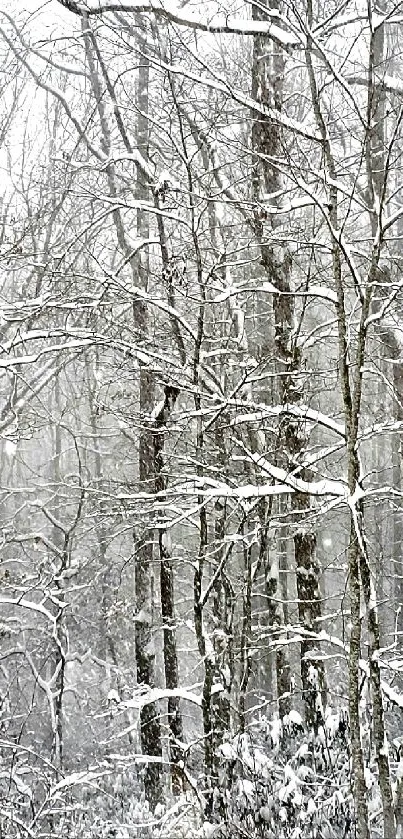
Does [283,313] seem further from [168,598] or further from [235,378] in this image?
[235,378]

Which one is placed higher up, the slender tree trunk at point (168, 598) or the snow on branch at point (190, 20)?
the snow on branch at point (190, 20)

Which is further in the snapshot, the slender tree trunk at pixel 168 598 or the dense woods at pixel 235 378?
the slender tree trunk at pixel 168 598

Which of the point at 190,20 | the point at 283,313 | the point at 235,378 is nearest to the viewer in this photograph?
the point at 190,20

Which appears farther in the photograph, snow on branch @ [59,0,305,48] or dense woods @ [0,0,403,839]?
snow on branch @ [59,0,305,48]

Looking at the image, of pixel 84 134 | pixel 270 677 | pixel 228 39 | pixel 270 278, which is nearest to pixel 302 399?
pixel 270 278

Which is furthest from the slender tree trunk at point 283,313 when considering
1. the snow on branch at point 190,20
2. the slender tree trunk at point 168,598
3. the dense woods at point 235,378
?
the snow on branch at point 190,20

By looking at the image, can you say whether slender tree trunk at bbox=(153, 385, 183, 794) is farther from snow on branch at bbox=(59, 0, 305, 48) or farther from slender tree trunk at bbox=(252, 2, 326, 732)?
snow on branch at bbox=(59, 0, 305, 48)

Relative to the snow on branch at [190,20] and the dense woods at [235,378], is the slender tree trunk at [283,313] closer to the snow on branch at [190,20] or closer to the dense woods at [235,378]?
the dense woods at [235,378]

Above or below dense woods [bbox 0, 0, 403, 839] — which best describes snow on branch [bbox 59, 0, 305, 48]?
above

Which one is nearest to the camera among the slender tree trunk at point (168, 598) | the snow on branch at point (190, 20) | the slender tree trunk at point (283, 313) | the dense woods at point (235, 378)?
the dense woods at point (235, 378)

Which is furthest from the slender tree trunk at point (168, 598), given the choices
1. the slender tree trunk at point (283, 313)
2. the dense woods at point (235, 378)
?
the slender tree trunk at point (283, 313)

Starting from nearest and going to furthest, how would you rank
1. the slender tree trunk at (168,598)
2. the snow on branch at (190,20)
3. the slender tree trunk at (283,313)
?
the snow on branch at (190,20), the slender tree trunk at (283,313), the slender tree trunk at (168,598)

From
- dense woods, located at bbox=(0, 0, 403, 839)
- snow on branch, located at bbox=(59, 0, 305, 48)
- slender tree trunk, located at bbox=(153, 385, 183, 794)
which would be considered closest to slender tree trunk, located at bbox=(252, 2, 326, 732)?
dense woods, located at bbox=(0, 0, 403, 839)

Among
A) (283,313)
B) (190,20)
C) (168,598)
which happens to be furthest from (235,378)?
(190,20)
